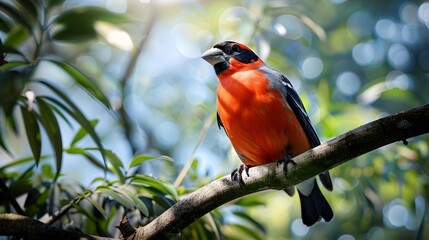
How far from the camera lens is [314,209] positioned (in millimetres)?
3697

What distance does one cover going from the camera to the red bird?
11.0ft

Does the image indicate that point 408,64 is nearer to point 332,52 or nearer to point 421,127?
point 332,52

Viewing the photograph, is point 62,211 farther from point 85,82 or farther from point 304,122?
point 304,122

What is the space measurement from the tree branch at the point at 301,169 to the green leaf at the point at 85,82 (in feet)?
2.18

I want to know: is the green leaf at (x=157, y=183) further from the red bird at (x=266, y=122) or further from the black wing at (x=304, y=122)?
the black wing at (x=304, y=122)

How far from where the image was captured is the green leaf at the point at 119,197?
2.67m

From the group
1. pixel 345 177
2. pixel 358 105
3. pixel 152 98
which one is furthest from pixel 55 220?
pixel 152 98

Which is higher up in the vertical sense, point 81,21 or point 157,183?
point 81,21

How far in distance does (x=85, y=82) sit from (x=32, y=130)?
43 cm

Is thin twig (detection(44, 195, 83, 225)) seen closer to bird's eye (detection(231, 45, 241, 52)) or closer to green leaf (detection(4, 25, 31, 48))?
green leaf (detection(4, 25, 31, 48))

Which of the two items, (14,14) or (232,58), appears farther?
(232,58)

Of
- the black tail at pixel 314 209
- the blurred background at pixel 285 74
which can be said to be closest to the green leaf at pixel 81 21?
the blurred background at pixel 285 74

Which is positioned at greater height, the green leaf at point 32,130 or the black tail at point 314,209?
the green leaf at point 32,130

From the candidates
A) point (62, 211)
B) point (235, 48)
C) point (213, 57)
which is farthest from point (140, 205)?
point (235, 48)
